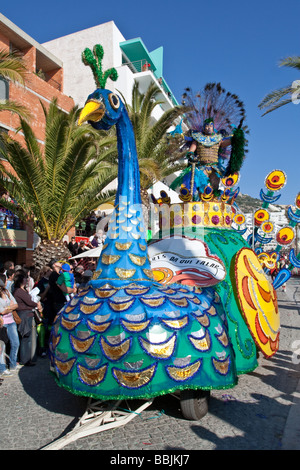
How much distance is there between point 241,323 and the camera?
412 cm

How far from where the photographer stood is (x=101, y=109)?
10.7 feet

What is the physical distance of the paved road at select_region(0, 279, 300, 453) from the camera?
9.85ft

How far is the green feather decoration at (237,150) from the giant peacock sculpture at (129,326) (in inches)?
93.9

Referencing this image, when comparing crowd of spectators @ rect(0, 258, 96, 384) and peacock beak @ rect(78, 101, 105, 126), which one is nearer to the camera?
peacock beak @ rect(78, 101, 105, 126)

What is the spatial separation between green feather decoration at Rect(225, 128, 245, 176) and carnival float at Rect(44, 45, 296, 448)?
1026 millimetres

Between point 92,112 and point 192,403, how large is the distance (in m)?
2.71

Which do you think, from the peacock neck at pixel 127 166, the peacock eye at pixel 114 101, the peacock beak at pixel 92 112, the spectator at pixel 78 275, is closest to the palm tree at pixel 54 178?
the spectator at pixel 78 275

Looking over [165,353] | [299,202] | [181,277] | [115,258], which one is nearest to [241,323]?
[181,277]

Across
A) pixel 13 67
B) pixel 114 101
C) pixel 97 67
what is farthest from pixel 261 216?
pixel 13 67

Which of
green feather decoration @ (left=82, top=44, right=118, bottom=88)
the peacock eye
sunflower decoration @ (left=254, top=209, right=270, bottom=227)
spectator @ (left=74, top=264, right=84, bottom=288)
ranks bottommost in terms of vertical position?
spectator @ (left=74, top=264, right=84, bottom=288)

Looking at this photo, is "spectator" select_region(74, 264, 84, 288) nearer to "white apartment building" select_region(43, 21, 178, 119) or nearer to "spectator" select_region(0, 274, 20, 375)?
"spectator" select_region(0, 274, 20, 375)

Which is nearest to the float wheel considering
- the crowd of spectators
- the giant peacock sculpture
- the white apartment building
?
the giant peacock sculpture

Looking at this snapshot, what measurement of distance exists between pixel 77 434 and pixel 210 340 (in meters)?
1.31
